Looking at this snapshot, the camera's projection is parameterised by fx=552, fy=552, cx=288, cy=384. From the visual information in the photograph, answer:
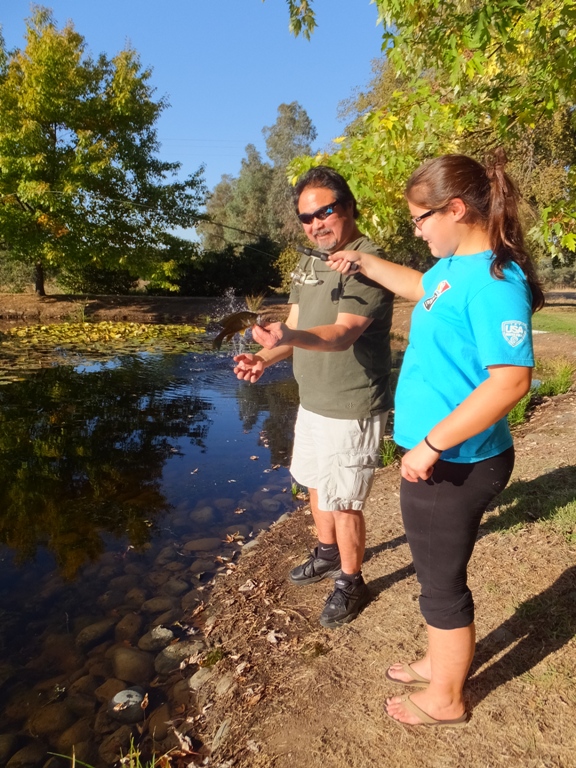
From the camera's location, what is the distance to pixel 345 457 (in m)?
2.71

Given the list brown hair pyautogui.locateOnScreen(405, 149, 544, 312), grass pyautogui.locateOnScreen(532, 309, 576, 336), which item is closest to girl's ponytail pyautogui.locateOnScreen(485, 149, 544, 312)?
brown hair pyautogui.locateOnScreen(405, 149, 544, 312)

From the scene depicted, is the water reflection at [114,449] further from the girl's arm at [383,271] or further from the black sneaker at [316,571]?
the girl's arm at [383,271]

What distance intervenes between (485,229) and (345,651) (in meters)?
2.04

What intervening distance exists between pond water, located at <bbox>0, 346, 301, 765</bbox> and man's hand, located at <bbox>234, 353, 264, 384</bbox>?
1848mm

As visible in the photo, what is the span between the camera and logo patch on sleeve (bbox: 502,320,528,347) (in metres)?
1.58

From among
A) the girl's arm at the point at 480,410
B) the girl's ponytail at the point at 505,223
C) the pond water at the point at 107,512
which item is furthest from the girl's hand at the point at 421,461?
the pond water at the point at 107,512

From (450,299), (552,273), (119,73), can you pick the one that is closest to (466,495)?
(450,299)

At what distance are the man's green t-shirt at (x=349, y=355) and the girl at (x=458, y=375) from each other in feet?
1.76

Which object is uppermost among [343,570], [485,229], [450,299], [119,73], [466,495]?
[119,73]

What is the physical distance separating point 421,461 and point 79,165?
765 inches

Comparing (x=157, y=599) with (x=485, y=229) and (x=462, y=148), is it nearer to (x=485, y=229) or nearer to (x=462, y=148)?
(x=485, y=229)

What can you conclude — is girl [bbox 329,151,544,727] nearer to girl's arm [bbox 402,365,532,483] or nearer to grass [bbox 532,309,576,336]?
girl's arm [bbox 402,365,532,483]

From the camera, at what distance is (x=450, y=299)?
68.3 inches

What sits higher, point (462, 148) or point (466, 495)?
point (462, 148)
